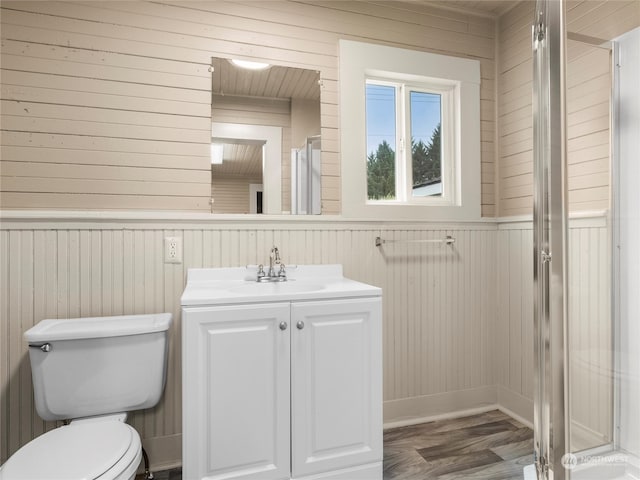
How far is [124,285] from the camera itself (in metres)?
1.85

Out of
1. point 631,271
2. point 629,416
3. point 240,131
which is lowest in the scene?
point 629,416

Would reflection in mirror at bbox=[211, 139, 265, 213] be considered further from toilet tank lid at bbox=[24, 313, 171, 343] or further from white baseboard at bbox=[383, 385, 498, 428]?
white baseboard at bbox=[383, 385, 498, 428]

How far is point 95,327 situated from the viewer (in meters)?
1.57

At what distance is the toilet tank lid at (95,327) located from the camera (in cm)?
147

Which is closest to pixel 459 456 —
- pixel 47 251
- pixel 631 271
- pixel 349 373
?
pixel 349 373

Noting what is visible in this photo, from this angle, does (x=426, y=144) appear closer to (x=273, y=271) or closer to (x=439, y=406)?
(x=273, y=271)

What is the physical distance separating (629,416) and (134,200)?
2.00m

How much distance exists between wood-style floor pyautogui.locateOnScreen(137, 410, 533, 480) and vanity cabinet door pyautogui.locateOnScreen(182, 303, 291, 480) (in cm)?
54

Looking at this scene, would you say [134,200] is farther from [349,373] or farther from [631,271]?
[631,271]

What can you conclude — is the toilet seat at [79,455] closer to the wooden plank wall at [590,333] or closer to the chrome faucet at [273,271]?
the chrome faucet at [273,271]

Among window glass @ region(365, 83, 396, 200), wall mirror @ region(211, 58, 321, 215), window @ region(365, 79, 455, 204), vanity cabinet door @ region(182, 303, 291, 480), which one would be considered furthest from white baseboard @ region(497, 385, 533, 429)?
wall mirror @ region(211, 58, 321, 215)

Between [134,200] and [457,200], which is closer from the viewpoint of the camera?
[134,200]

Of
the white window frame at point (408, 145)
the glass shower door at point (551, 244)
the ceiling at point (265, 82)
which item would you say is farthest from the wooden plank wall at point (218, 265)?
the glass shower door at point (551, 244)

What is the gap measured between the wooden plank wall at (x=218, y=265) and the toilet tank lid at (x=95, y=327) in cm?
15
